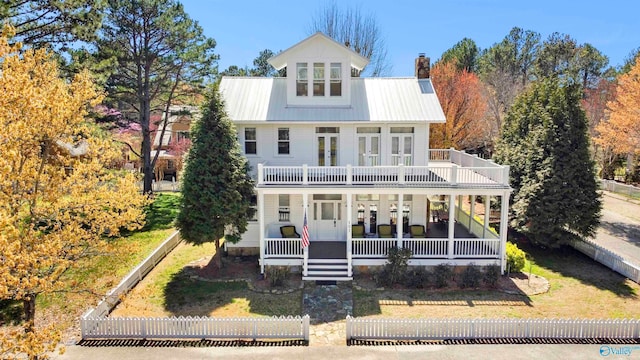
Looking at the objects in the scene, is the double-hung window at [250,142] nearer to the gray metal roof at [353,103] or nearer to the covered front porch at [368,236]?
the gray metal roof at [353,103]

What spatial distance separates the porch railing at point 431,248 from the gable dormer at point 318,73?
7.17 meters

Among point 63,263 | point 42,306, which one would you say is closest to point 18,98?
point 63,263

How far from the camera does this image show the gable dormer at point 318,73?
2006cm

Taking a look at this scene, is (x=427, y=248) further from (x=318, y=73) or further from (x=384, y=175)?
(x=318, y=73)

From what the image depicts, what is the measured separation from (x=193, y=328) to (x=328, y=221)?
8641 mm

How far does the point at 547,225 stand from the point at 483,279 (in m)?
5.38

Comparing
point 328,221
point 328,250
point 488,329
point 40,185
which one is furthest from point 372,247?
point 40,185

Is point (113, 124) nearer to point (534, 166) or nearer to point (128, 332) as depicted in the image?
point (128, 332)

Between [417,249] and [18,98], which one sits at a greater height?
[18,98]

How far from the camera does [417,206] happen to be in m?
19.8

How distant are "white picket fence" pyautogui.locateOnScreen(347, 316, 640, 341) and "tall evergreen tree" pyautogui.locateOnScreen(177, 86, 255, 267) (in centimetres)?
755

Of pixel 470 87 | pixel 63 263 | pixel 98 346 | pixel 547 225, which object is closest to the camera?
pixel 63 263

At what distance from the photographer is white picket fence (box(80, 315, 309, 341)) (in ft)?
41.7

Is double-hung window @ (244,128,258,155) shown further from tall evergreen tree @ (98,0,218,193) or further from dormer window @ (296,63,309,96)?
→ tall evergreen tree @ (98,0,218,193)
